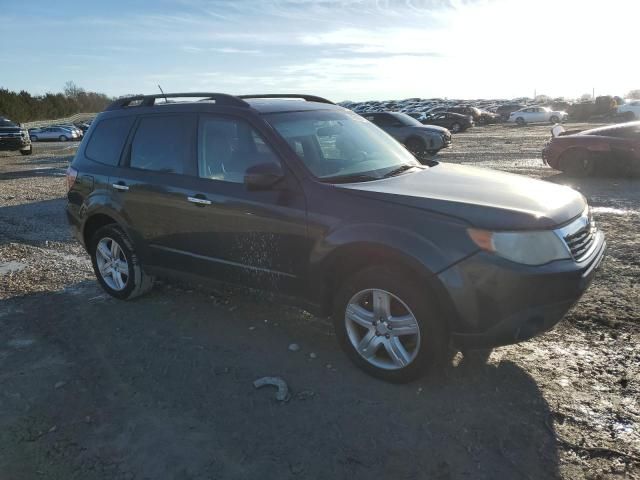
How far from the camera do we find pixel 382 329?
357 cm

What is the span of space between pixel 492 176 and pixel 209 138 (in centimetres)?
228

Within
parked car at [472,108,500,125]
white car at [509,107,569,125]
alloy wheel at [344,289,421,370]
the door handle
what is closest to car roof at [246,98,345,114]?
the door handle

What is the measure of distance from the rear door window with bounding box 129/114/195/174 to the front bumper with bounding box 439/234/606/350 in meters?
2.48

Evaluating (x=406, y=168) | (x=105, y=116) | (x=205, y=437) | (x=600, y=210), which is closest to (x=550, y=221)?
(x=406, y=168)

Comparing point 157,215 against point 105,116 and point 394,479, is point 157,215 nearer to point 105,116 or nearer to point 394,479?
point 105,116

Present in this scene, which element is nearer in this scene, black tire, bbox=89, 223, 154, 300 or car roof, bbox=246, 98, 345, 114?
car roof, bbox=246, 98, 345, 114

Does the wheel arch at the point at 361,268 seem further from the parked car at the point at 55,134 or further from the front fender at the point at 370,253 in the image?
the parked car at the point at 55,134

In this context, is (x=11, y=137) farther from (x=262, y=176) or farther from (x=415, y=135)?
(x=262, y=176)

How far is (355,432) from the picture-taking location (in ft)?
10.2

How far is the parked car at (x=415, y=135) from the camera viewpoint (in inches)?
704

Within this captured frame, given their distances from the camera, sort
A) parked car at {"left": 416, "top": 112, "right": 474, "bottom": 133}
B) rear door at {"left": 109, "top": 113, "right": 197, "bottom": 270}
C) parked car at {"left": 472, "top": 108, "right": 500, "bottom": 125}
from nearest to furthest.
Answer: rear door at {"left": 109, "top": 113, "right": 197, "bottom": 270} < parked car at {"left": 416, "top": 112, "right": 474, "bottom": 133} < parked car at {"left": 472, "top": 108, "right": 500, "bottom": 125}

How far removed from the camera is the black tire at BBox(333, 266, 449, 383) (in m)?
3.31

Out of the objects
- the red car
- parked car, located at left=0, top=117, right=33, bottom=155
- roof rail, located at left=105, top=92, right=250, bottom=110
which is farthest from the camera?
parked car, located at left=0, top=117, right=33, bottom=155

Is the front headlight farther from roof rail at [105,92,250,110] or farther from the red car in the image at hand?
the red car
